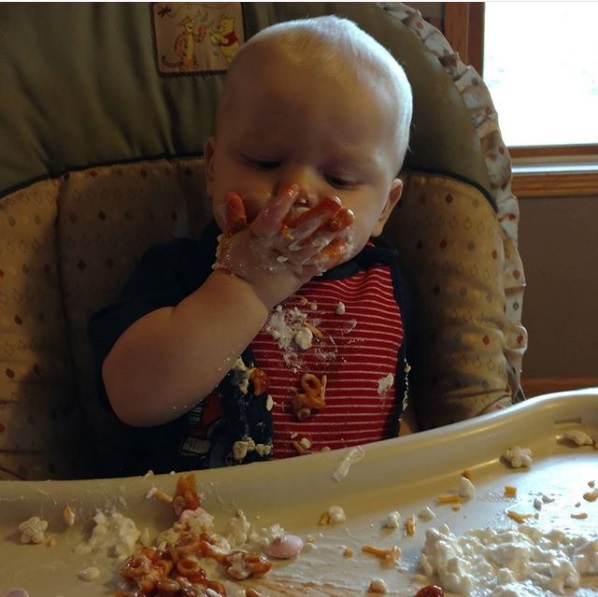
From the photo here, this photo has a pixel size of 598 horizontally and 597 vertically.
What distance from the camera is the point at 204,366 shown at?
0.79m

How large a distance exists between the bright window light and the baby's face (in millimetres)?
1200

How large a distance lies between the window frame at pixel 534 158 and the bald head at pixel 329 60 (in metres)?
0.81

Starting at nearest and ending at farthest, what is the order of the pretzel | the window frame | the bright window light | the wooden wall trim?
the pretzel < the window frame < the wooden wall trim < the bright window light

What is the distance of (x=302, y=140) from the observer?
2.82 ft

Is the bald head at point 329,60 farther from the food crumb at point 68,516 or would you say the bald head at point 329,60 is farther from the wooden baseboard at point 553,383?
the wooden baseboard at point 553,383

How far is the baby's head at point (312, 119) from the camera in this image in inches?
34.0

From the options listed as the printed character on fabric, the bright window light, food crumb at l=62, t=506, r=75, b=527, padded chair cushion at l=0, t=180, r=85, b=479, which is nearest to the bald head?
the printed character on fabric

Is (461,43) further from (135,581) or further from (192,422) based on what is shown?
(135,581)

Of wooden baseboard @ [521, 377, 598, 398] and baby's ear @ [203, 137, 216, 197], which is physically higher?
baby's ear @ [203, 137, 216, 197]

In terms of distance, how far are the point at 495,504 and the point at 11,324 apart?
0.58 meters

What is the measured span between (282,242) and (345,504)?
0.26 metres

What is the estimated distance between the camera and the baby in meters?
0.79

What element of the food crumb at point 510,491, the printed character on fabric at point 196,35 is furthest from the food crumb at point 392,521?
the printed character on fabric at point 196,35

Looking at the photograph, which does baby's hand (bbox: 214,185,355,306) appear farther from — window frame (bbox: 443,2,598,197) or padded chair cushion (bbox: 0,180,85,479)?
window frame (bbox: 443,2,598,197)
